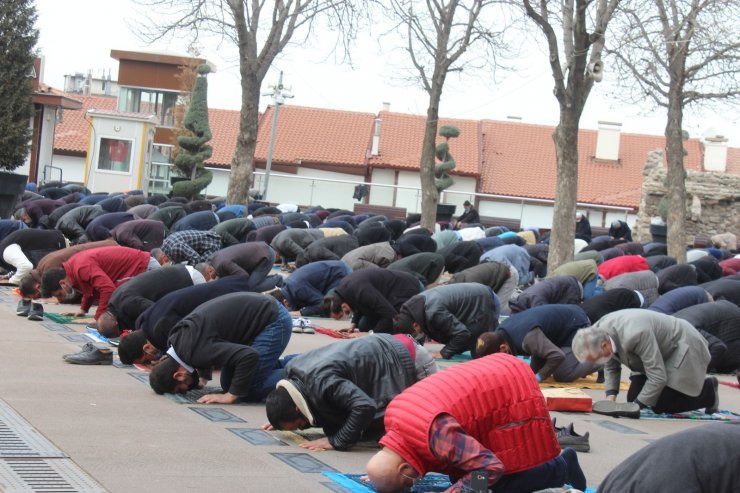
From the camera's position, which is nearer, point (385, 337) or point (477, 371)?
point (477, 371)

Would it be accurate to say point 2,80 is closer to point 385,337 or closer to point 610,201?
point 385,337

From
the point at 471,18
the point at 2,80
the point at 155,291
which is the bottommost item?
the point at 155,291

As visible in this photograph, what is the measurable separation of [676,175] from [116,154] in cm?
1799

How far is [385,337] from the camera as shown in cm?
708

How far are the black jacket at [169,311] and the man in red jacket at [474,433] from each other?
13.4 ft

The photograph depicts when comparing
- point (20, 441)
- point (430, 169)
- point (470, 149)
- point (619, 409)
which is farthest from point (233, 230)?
point (470, 149)

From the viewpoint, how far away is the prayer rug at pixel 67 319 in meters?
11.8

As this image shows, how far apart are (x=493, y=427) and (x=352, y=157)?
4375 cm

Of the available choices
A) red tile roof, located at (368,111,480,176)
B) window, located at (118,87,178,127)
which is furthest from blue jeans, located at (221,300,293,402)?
window, located at (118,87,178,127)

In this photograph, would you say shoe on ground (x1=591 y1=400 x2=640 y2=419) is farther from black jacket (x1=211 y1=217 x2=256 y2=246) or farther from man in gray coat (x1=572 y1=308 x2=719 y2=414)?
black jacket (x1=211 y1=217 x2=256 y2=246)

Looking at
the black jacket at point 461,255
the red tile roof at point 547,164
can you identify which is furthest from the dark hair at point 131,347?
the red tile roof at point 547,164

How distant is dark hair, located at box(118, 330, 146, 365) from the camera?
9414 mm

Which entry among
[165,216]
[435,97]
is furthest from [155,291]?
[435,97]

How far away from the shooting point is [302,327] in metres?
12.5
